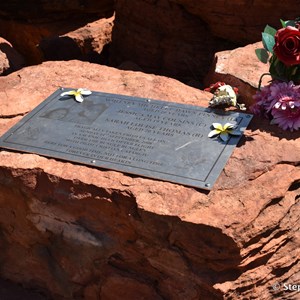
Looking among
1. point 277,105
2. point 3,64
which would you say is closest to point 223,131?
point 277,105

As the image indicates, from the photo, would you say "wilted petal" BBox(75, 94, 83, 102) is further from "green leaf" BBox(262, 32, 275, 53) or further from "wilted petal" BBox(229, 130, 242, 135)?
"green leaf" BBox(262, 32, 275, 53)

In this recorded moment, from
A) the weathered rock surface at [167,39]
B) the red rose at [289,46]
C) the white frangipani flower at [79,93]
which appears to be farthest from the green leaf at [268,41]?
the weathered rock surface at [167,39]

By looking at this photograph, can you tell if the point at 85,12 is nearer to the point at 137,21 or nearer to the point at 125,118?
the point at 137,21

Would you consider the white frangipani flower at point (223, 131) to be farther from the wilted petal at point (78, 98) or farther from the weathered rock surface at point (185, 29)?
the weathered rock surface at point (185, 29)

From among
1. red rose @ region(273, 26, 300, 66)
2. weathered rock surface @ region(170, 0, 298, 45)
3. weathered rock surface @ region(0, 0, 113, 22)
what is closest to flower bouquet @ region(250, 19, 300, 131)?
red rose @ region(273, 26, 300, 66)

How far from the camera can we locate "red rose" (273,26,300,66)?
265 cm

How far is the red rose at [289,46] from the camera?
8.71 ft

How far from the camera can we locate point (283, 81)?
9.38 ft

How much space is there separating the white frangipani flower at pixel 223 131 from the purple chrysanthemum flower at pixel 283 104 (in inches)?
9.3

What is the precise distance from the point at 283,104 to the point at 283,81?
0.19 metres

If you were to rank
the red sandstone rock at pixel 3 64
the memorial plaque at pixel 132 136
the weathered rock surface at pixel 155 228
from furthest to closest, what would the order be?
1. the red sandstone rock at pixel 3 64
2. the memorial plaque at pixel 132 136
3. the weathered rock surface at pixel 155 228

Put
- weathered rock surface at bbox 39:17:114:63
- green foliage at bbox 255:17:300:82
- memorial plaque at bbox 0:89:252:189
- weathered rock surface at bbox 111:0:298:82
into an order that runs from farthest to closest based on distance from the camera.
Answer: weathered rock surface at bbox 39:17:114:63, weathered rock surface at bbox 111:0:298:82, green foliage at bbox 255:17:300:82, memorial plaque at bbox 0:89:252:189

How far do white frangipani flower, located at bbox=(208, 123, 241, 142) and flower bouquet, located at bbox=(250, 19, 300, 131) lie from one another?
0.24 metres

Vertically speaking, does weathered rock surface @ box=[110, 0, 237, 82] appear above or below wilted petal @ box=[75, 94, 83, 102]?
above
